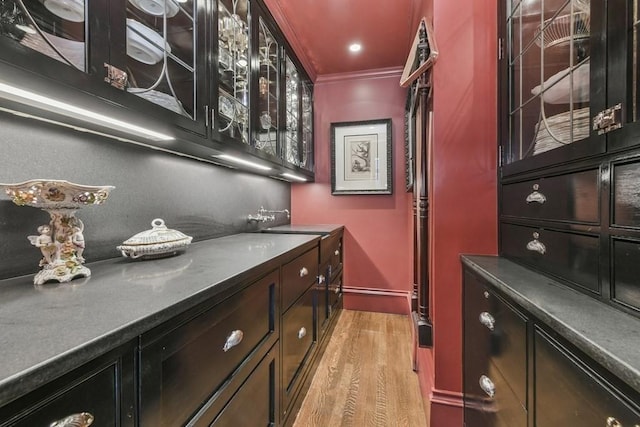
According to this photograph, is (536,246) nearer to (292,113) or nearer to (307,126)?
(292,113)

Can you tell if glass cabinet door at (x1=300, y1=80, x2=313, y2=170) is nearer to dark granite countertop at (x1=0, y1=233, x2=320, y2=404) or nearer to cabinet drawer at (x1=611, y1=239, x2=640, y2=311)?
dark granite countertop at (x1=0, y1=233, x2=320, y2=404)

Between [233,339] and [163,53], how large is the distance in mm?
1086

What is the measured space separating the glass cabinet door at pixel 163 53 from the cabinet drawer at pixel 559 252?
4.74ft

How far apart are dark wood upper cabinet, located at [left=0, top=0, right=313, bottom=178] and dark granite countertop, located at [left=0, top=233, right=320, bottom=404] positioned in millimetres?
505

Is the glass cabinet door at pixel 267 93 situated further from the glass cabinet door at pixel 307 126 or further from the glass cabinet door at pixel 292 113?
the glass cabinet door at pixel 307 126

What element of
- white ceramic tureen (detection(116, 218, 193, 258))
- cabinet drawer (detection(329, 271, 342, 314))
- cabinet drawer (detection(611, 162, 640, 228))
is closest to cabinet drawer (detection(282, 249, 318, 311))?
white ceramic tureen (detection(116, 218, 193, 258))

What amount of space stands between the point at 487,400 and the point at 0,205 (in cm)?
173

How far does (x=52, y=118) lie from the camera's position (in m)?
0.87

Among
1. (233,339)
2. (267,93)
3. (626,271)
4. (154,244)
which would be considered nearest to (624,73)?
(626,271)

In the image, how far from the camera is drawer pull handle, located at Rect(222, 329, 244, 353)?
78 cm

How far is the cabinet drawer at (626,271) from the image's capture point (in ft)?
2.02

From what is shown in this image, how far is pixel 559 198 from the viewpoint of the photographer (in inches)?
35.1

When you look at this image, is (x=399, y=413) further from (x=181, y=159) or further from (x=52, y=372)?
(x=181, y=159)

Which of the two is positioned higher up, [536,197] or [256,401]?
[536,197]
